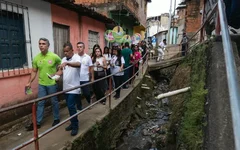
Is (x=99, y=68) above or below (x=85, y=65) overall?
below

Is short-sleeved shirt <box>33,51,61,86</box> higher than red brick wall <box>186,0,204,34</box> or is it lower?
lower

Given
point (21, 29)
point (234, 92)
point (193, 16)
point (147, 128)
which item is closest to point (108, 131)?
point (147, 128)

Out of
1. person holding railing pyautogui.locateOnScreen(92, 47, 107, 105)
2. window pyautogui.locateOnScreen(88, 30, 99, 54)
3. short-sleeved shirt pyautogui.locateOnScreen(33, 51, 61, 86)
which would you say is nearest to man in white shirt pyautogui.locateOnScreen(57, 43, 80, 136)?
short-sleeved shirt pyautogui.locateOnScreen(33, 51, 61, 86)

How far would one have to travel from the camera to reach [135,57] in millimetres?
9375

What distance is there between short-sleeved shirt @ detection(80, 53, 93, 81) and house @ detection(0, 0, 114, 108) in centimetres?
133

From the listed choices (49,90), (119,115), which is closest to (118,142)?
(119,115)

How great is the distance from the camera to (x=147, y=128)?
6.42m

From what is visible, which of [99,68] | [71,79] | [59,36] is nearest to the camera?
[71,79]

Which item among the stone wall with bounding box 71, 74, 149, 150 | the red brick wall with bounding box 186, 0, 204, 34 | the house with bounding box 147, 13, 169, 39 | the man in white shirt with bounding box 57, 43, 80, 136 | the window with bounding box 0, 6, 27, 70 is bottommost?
the stone wall with bounding box 71, 74, 149, 150

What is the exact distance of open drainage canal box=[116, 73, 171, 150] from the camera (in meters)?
5.26

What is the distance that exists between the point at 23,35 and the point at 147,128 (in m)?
4.65

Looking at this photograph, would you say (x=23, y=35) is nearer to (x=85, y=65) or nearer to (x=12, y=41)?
(x=12, y=41)

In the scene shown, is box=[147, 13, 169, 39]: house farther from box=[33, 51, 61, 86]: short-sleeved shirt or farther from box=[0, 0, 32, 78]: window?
box=[33, 51, 61, 86]: short-sleeved shirt

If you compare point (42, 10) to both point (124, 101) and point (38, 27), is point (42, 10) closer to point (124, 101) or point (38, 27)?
point (38, 27)
